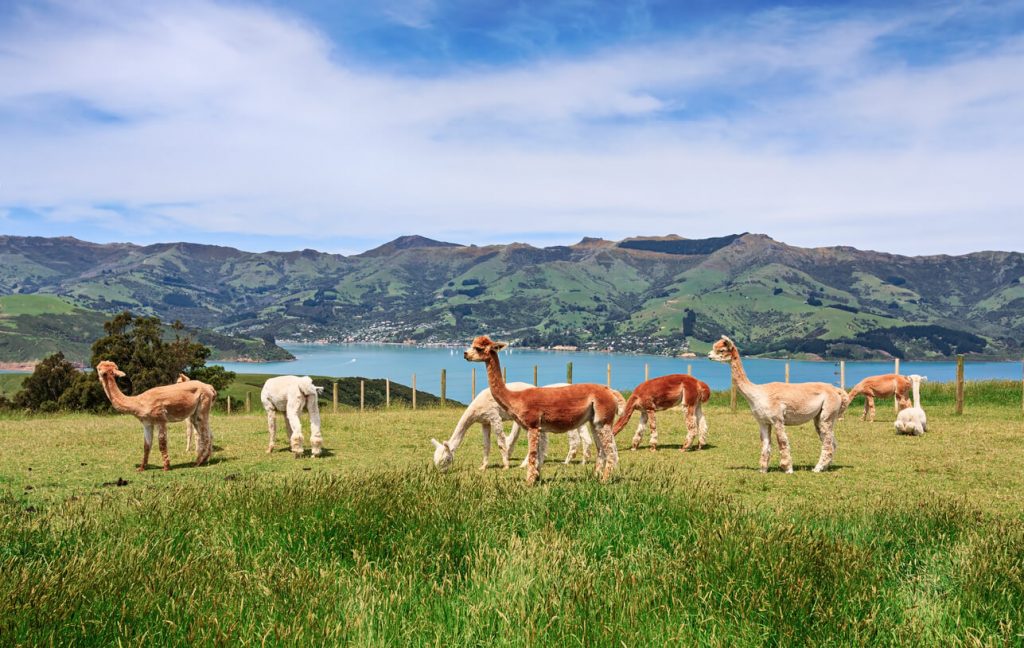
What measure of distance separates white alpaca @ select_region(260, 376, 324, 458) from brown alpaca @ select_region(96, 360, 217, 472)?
1999 millimetres

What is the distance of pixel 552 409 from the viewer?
12.8 m

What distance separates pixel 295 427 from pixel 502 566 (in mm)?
12933

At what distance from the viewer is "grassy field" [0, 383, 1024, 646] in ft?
16.9

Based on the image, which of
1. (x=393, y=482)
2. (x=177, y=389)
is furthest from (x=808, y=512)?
(x=177, y=389)

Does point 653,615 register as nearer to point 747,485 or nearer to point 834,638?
point 834,638

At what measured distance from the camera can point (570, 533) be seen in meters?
7.86

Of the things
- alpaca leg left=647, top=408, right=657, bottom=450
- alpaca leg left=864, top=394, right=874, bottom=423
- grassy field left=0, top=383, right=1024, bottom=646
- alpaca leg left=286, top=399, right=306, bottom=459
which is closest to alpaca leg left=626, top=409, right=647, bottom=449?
alpaca leg left=647, top=408, right=657, bottom=450

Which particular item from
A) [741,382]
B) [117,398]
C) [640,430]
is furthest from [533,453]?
[117,398]

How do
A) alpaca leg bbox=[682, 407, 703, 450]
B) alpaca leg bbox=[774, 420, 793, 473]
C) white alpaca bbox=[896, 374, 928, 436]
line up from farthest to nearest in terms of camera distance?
white alpaca bbox=[896, 374, 928, 436]
alpaca leg bbox=[682, 407, 703, 450]
alpaca leg bbox=[774, 420, 793, 473]

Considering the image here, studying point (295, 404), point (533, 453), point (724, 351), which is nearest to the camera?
point (533, 453)

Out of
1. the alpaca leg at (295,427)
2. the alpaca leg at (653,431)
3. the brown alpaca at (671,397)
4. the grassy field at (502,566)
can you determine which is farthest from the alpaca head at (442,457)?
the alpaca leg at (653,431)

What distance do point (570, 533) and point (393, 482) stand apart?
10.4 feet

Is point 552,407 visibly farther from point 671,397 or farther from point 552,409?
point 671,397

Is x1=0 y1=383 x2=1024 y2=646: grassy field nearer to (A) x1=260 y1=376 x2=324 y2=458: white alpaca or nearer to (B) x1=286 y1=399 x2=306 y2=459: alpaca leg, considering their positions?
(B) x1=286 y1=399 x2=306 y2=459: alpaca leg
